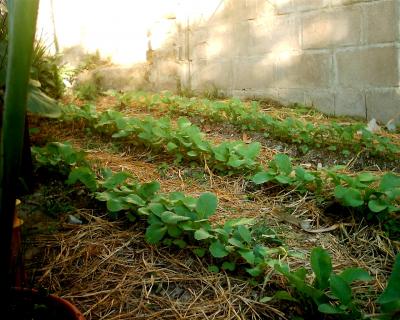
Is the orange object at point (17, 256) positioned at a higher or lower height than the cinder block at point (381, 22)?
lower

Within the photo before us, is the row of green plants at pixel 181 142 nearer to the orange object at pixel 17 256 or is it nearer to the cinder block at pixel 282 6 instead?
the orange object at pixel 17 256

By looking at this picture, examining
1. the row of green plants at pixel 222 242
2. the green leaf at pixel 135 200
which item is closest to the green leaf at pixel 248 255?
the row of green plants at pixel 222 242

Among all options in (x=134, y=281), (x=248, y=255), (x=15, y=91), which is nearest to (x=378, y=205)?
(x=248, y=255)

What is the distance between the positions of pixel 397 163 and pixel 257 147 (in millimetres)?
727

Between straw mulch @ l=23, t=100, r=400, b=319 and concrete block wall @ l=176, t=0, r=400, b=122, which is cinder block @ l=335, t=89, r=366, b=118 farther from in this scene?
straw mulch @ l=23, t=100, r=400, b=319

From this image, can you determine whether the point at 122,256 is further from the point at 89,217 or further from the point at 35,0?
the point at 35,0

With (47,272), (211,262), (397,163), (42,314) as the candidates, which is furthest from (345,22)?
(42,314)

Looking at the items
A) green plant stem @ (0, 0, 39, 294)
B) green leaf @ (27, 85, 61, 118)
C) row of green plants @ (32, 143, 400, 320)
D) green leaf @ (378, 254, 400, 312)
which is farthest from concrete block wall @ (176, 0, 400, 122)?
green plant stem @ (0, 0, 39, 294)

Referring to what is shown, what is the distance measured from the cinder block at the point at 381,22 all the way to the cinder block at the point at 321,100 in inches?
18.3

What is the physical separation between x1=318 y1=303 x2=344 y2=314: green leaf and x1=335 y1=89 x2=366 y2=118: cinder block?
2214mm

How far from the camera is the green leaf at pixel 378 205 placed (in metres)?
1.46

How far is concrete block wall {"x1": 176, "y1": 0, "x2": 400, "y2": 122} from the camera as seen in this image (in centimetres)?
280

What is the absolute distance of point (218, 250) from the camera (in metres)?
1.28

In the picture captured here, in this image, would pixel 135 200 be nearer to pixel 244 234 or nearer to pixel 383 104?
pixel 244 234
